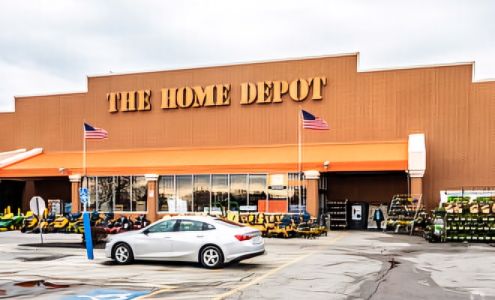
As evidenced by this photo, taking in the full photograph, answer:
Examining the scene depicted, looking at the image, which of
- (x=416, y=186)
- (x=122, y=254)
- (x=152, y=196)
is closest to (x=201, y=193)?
(x=152, y=196)

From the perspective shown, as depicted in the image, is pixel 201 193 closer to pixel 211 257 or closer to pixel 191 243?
pixel 191 243

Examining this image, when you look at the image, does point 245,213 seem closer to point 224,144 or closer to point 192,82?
point 224,144

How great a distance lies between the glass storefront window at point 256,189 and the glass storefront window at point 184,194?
11.9 ft

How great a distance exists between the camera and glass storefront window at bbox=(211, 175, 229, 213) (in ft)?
102

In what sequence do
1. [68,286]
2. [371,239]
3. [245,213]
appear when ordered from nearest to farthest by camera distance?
1. [68,286]
2. [371,239]
3. [245,213]

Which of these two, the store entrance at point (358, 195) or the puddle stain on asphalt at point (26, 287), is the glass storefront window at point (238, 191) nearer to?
the store entrance at point (358, 195)

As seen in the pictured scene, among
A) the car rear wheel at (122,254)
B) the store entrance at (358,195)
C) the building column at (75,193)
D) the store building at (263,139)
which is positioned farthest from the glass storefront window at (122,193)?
the car rear wheel at (122,254)

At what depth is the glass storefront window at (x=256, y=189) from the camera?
1195 inches

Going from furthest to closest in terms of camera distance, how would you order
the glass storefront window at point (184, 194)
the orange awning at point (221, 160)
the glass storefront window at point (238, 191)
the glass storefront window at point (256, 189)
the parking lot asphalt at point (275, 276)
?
the glass storefront window at point (184, 194)
the glass storefront window at point (238, 191)
the glass storefront window at point (256, 189)
the orange awning at point (221, 160)
the parking lot asphalt at point (275, 276)

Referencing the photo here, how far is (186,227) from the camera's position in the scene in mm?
14875

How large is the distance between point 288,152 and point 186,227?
17.3 meters

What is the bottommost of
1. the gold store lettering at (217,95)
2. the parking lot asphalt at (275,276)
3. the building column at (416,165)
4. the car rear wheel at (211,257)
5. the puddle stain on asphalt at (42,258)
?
the puddle stain on asphalt at (42,258)

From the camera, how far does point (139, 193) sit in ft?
107

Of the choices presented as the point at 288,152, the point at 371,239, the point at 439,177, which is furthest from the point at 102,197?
the point at 439,177
